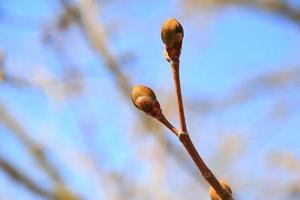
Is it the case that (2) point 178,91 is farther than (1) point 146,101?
No

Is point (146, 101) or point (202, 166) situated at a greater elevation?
point (146, 101)

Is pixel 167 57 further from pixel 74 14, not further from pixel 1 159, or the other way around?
pixel 74 14

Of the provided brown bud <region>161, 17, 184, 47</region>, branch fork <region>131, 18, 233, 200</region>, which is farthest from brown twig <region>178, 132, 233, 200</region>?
brown bud <region>161, 17, 184, 47</region>

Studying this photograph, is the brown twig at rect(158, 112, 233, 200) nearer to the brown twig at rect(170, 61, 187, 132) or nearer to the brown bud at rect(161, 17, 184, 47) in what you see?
the brown twig at rect(170, 61, 187, 132)

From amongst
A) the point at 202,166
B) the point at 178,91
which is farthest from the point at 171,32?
the point at 202,166

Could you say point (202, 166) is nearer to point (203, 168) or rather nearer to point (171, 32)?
point (203, 168)

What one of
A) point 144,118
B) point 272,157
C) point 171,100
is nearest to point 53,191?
A: point 144,118
